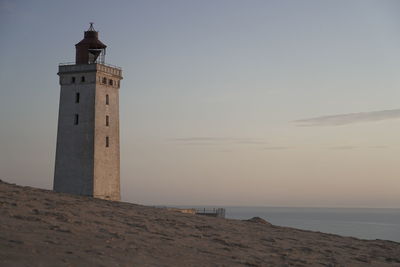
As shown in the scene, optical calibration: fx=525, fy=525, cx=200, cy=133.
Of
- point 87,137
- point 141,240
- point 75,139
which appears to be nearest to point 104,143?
point 87,137

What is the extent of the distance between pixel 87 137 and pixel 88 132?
18.3 inches

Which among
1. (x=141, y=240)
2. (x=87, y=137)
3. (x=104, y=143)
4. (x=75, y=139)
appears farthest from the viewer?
(x=104, y=143)

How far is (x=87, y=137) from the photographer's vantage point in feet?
155

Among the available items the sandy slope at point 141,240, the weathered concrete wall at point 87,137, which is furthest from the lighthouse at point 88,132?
the sandy slope at point 141,240

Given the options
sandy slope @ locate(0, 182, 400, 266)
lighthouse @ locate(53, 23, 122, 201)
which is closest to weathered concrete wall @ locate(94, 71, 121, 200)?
lighthouse @ locate(53, 23, 122, 201)

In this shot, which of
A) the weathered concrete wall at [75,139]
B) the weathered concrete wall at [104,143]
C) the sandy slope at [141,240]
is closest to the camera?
the sandy slope at [141,240]

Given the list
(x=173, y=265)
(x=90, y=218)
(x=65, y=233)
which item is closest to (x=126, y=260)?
(x=173, y=265)

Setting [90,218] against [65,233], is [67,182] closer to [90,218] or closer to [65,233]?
[90,218]

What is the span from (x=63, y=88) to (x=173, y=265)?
1415 inches

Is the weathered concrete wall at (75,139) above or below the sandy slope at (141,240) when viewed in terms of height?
above

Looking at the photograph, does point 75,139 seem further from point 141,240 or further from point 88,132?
point 141,240

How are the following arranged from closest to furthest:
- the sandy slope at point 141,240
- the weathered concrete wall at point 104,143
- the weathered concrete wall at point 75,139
→ the sandy slope at point 141,240
the weathered concrete wall at point 75,139
the weathered concrete wall at point 104,143

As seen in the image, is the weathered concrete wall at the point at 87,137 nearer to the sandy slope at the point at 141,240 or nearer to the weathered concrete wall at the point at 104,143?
the weathered concrete wall at the point at 104,143

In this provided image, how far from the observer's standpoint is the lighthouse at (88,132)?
154 feet
